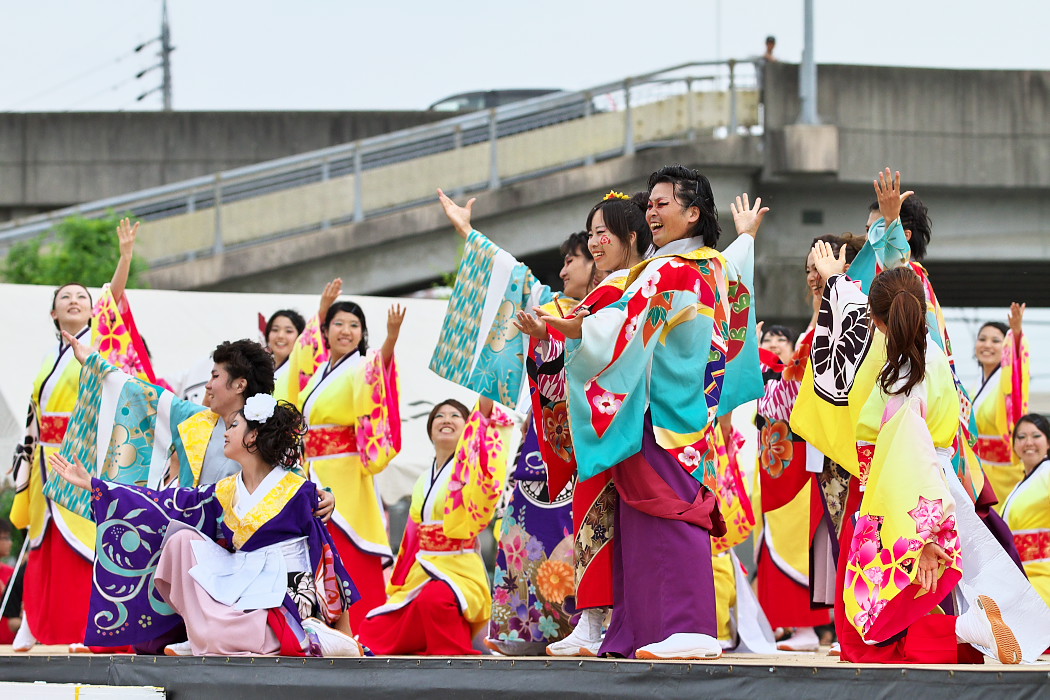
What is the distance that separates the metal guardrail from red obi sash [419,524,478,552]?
20.8ft

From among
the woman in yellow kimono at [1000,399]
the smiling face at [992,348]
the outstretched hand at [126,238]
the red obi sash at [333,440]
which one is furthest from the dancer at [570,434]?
the smiling face at [992,348]

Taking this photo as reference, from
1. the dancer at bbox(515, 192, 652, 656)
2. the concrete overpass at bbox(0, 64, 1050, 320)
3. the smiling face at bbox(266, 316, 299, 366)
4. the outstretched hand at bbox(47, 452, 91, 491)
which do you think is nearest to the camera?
the dancer at bbox(515, 192, 652, 656)

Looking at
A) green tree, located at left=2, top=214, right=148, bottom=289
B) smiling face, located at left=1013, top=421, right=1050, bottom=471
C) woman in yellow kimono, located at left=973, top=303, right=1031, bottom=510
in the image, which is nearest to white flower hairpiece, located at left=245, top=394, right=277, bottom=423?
smiling face, located at left=1013, top=421, right=1050, bottom=471

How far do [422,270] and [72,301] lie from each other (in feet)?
20.2

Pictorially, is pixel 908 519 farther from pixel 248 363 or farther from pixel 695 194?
pixel 248 363

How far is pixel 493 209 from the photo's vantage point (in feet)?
42.0

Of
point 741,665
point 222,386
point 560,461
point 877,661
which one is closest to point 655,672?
point 741,665

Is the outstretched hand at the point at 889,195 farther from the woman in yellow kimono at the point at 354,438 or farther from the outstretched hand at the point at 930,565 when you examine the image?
the woman in yellow kimono at the point at 354,438

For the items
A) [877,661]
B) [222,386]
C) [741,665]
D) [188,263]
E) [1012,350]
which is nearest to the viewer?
[741,665]

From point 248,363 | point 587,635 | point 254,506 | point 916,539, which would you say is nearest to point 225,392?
point 248,363

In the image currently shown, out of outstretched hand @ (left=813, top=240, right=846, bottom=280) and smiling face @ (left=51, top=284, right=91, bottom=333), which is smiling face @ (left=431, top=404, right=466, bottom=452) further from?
outstretched hand @ (left=813, top=240, right=846, bottom=280)

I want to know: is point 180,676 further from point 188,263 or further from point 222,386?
point 188,263

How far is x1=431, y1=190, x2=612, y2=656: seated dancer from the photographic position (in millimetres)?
5750

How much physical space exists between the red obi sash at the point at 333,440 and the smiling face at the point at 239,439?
173cm
